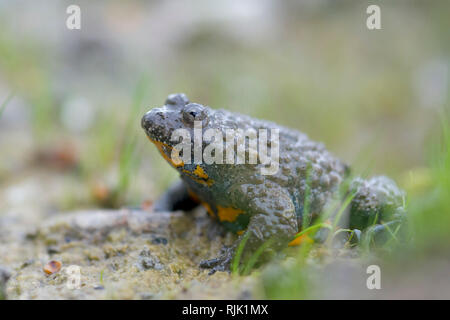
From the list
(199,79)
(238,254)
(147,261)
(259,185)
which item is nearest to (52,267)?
(147,261)

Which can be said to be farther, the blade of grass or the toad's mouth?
the toad's mouth

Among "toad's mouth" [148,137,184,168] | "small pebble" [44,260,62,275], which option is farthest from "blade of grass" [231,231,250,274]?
"small pebble" [44,260,62,275]

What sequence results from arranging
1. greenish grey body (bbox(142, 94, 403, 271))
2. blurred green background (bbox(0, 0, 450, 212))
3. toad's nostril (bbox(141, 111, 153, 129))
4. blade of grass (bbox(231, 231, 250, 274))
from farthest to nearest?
blurred green background (bbox(0, 0, 450, 212)) → toad's nostril (bbox(141, 111, 153, 129)) → greenish grey body (bbox(142, 94, 403, 271)) → blade of grass (bbox(231, 231, 250, 274))

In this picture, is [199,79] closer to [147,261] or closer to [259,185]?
[259,185]

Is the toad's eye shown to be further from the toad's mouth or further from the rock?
the rock

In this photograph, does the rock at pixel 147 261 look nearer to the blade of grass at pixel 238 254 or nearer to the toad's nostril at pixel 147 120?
the blade of grass at pixel 238 254

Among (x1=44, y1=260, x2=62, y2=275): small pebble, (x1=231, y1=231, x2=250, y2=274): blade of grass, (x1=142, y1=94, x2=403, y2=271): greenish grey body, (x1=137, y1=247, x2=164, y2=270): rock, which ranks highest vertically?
(x1=142, y1=94, x2=403, y2=271): greenish grey body
